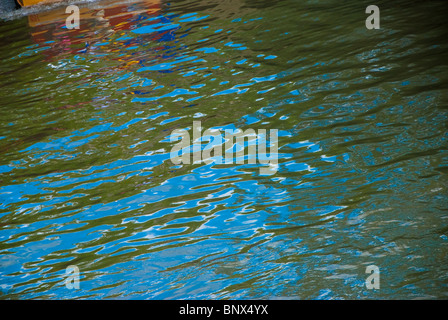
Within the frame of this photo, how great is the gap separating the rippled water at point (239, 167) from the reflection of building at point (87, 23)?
0.66 metres

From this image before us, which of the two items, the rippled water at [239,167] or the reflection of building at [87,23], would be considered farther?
the reflection of building at [87,23]

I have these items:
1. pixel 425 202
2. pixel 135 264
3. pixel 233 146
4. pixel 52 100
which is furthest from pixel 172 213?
pixel 52 100

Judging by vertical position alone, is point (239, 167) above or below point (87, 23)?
below

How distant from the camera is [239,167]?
426 cm

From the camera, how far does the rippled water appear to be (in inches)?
123

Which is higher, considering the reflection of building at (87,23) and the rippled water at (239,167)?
the reflection of building at (87,23)

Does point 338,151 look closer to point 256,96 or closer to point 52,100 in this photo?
point 256,96

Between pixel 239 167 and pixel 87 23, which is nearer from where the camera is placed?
pixel 239 167

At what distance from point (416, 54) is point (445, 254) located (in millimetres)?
3368

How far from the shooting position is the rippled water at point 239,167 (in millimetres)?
3113

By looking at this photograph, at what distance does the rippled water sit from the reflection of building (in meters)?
0.66

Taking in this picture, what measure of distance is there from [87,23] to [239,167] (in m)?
6.54

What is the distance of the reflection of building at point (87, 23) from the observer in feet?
27.1
